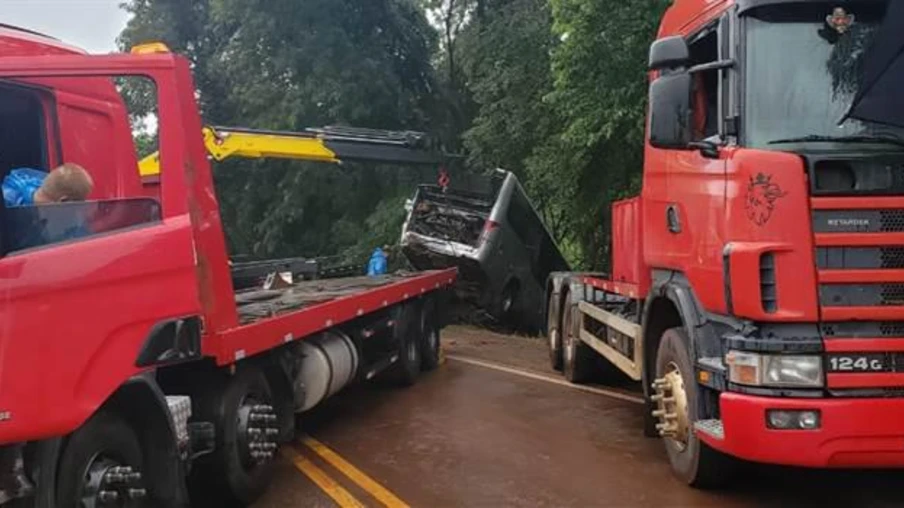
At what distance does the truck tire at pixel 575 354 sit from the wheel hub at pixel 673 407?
415 cm

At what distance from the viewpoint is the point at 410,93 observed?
974 inches

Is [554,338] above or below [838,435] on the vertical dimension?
below

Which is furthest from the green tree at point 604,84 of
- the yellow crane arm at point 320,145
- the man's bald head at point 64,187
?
the man's bald head at point 64,187

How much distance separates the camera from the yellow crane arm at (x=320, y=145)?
447 inches

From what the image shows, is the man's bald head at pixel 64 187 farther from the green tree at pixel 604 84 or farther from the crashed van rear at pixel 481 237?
the green tree at pixel 604 84

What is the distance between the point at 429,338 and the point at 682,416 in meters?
6.23

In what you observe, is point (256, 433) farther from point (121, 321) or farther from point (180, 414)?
point (121, 321)

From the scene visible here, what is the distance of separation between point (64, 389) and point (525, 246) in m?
11.6

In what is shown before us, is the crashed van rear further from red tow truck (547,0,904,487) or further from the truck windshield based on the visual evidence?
the truck windshield

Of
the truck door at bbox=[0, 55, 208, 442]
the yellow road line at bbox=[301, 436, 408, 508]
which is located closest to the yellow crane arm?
the yellow road line at bbox=[301, 436, 408, 508]

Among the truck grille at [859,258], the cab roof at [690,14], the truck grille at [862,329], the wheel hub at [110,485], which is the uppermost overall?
the cab roof at [690,14]

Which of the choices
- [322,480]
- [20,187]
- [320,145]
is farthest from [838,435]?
[320,145]

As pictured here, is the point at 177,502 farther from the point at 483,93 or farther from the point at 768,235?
the point at 483,93

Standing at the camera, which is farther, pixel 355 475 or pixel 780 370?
pixel 355 475
